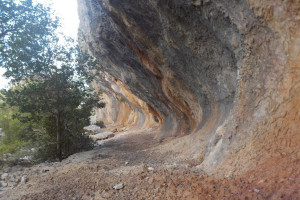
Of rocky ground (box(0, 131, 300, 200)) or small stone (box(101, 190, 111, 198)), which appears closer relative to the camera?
rocky ground (box(0, 131, 300, 200))

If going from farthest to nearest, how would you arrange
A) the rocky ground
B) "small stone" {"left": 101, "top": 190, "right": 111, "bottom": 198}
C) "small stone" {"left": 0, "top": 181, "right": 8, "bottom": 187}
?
"small stone" {"left": 0, "top": 181, "right": 8, "bottom": 187} → "small stone" {"left": 101, "top": 190, "right": 111, "bottom": 198} → the rocky ground

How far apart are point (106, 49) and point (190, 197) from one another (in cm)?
749

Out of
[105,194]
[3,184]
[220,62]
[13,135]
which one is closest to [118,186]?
[105,194]

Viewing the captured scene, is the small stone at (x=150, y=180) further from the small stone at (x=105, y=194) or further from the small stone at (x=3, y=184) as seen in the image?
the small stone at (x=3, y=184)

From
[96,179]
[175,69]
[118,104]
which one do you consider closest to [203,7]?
[175,69]

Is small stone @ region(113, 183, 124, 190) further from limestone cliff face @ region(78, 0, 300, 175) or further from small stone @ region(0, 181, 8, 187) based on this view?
small stone @ region(0, 181, 8, 187)

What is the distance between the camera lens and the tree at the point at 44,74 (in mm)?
5891

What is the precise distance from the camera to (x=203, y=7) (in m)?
3.63

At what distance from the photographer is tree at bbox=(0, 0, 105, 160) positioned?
5891 mm

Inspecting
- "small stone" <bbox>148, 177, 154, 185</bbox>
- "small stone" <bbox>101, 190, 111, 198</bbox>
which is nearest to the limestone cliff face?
"small stone" <bbox>148, 177, 154, 185</bbox>

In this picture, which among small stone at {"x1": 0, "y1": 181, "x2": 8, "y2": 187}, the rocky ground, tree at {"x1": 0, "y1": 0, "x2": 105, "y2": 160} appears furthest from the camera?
tree at {"x1": 0, "y1": 0, "x2": 105, "y2": 160}

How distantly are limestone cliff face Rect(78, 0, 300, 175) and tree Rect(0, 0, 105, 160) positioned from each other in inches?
61.9

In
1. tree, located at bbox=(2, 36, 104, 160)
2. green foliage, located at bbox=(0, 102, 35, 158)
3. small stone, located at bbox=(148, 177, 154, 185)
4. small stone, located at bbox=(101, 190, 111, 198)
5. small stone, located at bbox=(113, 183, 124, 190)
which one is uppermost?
tree, located at bbox=(2, 36, 104, 160)

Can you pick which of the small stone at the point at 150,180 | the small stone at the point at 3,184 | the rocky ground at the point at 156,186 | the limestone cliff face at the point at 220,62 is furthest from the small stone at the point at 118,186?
the small stone at the point at 3,184
